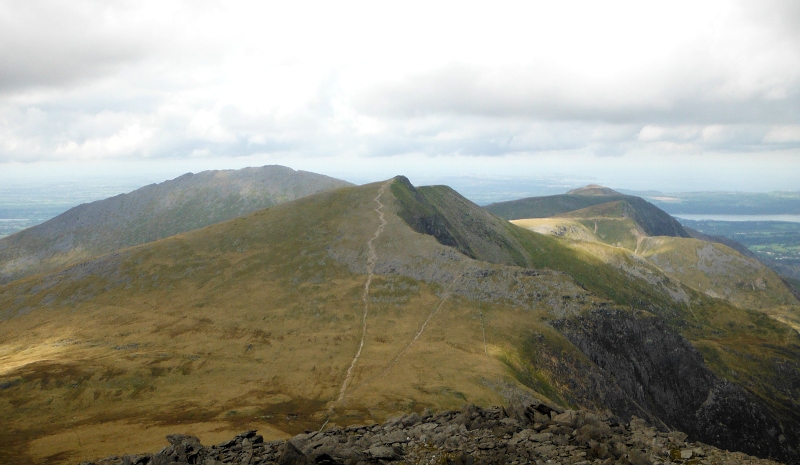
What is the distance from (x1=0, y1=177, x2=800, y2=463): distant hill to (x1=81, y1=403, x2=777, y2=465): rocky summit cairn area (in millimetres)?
2296

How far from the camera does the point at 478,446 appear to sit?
3247cm

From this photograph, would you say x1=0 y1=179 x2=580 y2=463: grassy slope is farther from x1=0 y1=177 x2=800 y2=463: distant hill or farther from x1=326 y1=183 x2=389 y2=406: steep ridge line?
x1=326 y1=183 x2=389 y2=406: steep ridge line

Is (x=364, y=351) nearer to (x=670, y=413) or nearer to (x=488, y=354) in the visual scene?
(x=488, y=354)

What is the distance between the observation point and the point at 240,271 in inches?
5069

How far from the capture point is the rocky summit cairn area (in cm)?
3062

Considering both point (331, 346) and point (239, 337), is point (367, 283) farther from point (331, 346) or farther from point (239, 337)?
point (239, 337)

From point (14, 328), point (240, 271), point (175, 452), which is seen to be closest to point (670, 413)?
point (175, 452)

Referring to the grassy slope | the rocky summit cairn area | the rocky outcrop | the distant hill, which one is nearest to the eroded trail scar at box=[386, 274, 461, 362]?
the distant hill

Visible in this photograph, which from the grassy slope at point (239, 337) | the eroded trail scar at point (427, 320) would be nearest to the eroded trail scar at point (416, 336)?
the eroded trail scar at point (427, 320)

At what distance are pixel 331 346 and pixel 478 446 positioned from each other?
205 ft

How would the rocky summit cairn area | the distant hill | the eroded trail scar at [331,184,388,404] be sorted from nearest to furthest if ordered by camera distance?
the rocky summit cairn area < the distant hill < the eroded trail scar at [331,184,388,404]

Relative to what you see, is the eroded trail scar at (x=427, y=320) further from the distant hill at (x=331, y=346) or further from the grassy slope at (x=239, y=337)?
the grassy slope at (x=239, y=337)

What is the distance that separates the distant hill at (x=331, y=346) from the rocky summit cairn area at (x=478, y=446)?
90.4 inches

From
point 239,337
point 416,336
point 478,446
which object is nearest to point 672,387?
point 416,336
